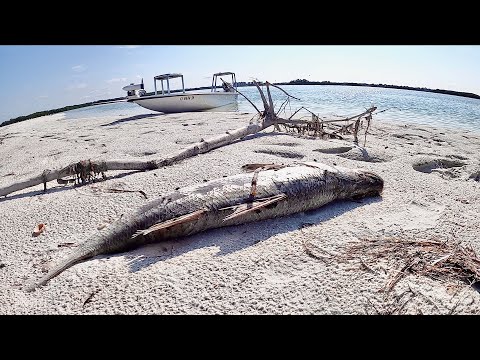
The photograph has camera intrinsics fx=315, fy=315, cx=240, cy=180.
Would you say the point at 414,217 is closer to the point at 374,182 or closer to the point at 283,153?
the point at 374,182

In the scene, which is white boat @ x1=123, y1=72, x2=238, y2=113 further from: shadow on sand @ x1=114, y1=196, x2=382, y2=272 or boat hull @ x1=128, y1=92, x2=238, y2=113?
shadow on sand @ x1=114, y1=196, x2=382, y2=272

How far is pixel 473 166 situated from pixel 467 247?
12.9ft

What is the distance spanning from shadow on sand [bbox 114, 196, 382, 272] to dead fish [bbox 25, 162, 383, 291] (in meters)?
0.07

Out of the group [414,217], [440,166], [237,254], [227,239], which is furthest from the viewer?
[440,166]

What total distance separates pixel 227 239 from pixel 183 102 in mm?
15948

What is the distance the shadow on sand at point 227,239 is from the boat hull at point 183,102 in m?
15.4

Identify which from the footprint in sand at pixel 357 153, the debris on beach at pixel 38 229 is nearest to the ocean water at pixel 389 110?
the footprint in sand at pixel 357 153

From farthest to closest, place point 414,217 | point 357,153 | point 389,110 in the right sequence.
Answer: point 389,110 < point 357,153 < point 414,217

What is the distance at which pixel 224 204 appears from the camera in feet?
11.9

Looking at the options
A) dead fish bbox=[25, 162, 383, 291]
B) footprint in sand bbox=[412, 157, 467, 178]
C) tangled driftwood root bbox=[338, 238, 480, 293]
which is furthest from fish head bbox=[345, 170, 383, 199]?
footprint in sand bbox=[412, 157, 467, 178]

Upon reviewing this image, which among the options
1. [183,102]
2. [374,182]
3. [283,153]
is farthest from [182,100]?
[374,182]
